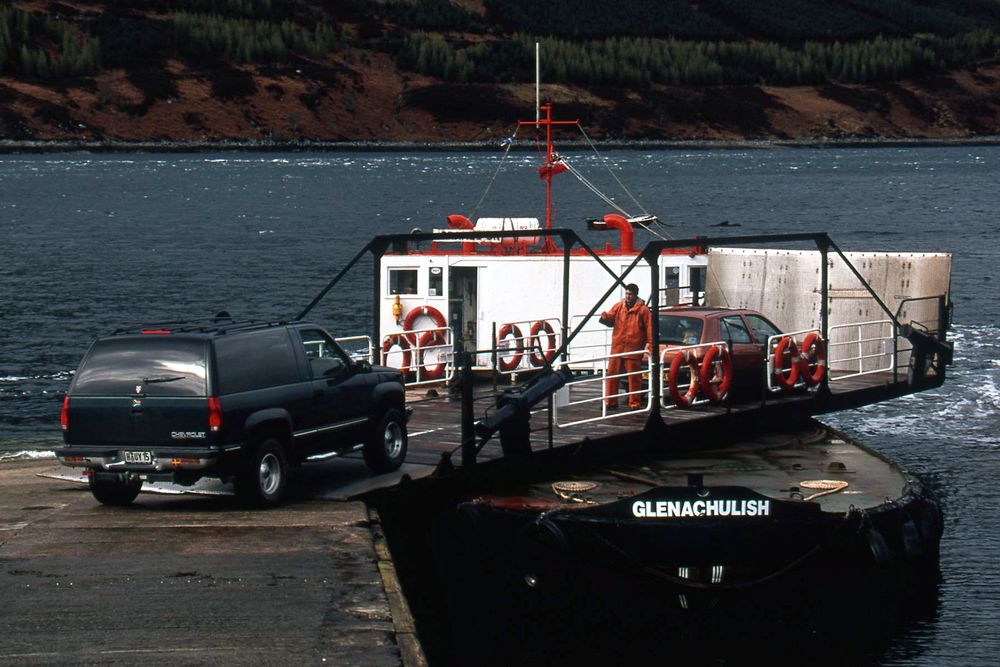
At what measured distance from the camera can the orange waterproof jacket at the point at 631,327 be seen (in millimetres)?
21719

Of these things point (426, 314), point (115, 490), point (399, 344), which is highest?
point (426, 314)

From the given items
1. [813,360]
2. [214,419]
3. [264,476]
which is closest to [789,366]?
[813,360]

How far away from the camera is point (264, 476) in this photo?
1686 cm

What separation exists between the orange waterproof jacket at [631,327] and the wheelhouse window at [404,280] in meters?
7.11

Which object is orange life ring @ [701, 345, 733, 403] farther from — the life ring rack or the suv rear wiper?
the suv rear wiper

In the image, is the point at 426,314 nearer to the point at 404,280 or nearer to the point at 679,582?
the point at 404,280

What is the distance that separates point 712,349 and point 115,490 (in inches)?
354

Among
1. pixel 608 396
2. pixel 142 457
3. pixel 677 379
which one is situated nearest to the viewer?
pixel 142 457

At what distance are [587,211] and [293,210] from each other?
28178 mm

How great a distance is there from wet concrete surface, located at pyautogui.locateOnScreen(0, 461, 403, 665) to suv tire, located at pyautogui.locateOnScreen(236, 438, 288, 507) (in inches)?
7.5

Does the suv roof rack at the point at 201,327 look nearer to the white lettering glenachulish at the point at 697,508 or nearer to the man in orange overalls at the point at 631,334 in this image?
the white lettering glenachulish at the point at 697,508

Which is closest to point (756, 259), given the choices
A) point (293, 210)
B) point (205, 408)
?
point (205, 408)

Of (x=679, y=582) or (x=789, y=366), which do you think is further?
(x=789, y=366)

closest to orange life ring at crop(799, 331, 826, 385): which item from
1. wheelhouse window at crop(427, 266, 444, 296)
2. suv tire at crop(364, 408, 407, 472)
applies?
wheelhouse window at crop(427, 266, 444, 296)
